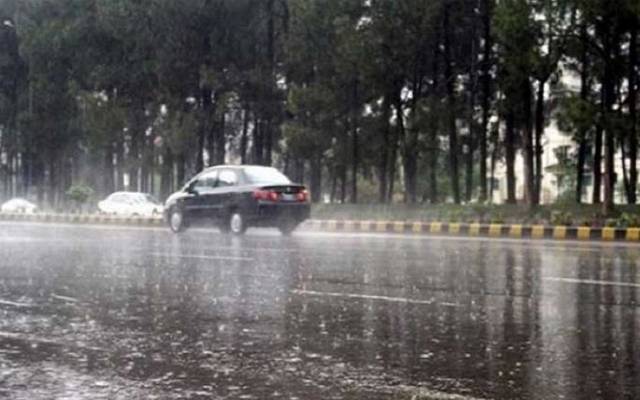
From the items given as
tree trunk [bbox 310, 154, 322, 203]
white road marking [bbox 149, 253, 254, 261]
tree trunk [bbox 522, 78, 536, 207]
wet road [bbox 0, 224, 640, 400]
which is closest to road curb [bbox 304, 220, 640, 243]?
tree trunk [bbox 522, 78, 536, 207]

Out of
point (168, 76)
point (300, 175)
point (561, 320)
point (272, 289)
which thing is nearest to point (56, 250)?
point (272, 289)

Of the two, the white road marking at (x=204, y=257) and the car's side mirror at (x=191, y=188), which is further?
the car's side mirror at (x=191, y=188)

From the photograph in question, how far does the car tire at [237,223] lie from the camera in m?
22.3

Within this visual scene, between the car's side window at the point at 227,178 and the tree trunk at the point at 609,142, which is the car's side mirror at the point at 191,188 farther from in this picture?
the tree trunk at the point at 609,142

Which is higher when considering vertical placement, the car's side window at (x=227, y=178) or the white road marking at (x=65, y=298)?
the car's side window at (x=227, y=178)

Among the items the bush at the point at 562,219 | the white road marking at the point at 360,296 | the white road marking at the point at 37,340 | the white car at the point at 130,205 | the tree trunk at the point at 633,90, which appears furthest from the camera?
the white car at the point at 130,205

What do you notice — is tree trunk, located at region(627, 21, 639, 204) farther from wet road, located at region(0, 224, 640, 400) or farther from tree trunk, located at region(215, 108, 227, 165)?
tree trunk, located at region(215, 108, 227, 165)

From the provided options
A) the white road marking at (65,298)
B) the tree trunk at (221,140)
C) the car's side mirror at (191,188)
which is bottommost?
the white road marking at (65,298)

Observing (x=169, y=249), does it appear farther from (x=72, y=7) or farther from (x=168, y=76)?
(x=72, y=7)

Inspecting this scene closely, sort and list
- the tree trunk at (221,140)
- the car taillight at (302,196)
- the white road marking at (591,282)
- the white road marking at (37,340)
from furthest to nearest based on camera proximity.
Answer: the tree trunk at (221,140), the car taillight at (302,196), the white road marking at (591,282), the white road marking at (37,340)

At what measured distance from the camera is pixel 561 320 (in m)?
7.62

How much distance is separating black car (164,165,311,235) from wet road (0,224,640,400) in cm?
847

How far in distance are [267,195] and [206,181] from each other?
7.92ft

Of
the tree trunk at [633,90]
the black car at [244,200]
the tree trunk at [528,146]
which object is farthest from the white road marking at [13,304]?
the tree trunk at [528,146]
